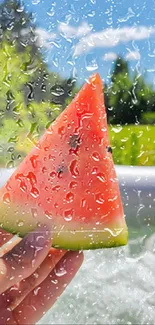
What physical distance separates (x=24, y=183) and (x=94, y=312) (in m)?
0.49

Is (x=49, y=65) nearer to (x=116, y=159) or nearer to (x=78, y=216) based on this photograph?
(x=78, y=216)

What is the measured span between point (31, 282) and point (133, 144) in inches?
37.8

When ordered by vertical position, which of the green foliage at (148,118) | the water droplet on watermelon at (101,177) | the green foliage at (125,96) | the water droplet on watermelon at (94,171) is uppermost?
the water droplet on watermelon at (94,171)

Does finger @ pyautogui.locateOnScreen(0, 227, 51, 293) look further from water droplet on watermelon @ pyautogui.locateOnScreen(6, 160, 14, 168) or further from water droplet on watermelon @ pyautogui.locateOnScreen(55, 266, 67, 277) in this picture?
water droplet on watermelon @ pyautogui.locateOnScreen(6, 160, 14, 168)

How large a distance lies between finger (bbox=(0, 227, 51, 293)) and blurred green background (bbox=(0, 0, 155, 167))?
46 centimetres

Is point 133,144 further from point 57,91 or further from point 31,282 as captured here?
point 31,282

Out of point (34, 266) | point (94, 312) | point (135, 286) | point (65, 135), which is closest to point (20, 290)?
point (34, 266)

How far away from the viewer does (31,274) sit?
610mm

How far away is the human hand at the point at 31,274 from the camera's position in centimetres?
56

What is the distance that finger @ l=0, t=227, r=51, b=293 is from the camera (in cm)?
55

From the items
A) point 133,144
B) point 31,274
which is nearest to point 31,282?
point 31,274

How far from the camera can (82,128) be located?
2.33ft

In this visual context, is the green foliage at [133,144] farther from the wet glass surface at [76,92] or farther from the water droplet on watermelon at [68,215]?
the water droplet on watermelon at [68,215]

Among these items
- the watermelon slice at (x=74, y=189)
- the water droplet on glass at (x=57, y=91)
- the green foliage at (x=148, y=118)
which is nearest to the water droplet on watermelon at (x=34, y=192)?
A: the watermelon slice at (x=74, y=189)
